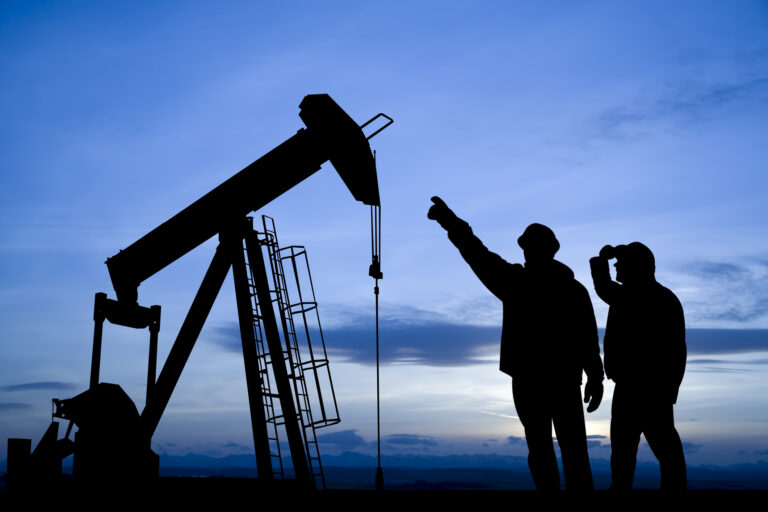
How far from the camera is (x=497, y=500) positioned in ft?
19.2

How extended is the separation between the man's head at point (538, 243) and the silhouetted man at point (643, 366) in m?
1.31

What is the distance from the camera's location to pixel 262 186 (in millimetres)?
8672

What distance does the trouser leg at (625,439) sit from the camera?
16.2ft

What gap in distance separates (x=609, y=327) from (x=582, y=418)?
1352 mm

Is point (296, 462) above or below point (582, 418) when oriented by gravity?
below

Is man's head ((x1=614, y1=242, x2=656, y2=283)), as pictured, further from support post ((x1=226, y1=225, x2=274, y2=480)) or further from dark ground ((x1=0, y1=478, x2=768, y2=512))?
support post ((x1=226, y1=225, x2=274, y2=480))

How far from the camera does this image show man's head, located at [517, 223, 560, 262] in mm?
4191

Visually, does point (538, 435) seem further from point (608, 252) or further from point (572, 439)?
point (608, 252)

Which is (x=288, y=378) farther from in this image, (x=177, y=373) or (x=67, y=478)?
(x=67, y=478)

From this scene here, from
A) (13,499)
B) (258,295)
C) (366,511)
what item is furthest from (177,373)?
(366,511)

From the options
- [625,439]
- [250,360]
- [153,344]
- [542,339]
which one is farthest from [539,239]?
[153,344]

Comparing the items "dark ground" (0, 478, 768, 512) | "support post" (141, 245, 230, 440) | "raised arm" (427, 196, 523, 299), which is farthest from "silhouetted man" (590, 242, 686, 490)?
"support post" (141, 245, 230, 440)

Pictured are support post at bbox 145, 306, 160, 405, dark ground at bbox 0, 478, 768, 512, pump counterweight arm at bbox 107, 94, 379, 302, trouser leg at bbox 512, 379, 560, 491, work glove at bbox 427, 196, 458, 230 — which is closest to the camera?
trouser leg at bbox 512, 379, 560, 491

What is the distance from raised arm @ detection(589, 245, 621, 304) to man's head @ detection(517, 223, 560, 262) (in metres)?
1.40
